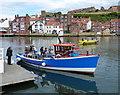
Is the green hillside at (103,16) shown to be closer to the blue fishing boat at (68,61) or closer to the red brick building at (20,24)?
the red brick building at (20,24)

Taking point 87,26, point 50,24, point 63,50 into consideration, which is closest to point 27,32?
point 50,24

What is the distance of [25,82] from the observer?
13195 mm

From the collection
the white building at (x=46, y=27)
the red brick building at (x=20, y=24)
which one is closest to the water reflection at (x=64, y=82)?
the white building at (x=46, y=27)

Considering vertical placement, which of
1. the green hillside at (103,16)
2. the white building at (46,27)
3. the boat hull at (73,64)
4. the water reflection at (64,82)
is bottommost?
the water reflection at (64,82)

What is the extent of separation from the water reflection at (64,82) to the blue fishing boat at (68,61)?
0.58 meters

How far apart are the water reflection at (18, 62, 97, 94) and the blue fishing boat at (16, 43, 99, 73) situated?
0.58m

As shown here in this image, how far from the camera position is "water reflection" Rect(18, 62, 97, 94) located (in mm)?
12734

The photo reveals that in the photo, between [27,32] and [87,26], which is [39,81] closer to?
[27,32]

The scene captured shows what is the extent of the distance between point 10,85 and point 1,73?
116cm

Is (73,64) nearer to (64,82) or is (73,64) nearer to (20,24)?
(64,82)

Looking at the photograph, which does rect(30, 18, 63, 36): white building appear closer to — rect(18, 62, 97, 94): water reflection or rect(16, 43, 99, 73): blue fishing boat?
rect(16, 43, 99, 73): blue fishing boat

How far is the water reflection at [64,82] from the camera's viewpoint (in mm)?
12734

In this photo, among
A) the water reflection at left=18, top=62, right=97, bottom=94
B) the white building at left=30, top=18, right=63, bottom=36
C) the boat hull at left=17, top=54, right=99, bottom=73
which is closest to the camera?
the water reflection at left=18, top=62, right=97, bottom=94

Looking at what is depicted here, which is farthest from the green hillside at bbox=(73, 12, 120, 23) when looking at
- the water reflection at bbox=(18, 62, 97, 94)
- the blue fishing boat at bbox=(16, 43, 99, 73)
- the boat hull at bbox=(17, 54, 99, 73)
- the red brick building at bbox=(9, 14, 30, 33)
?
the water reflection at bbox=(18, 62, 97, 94)
